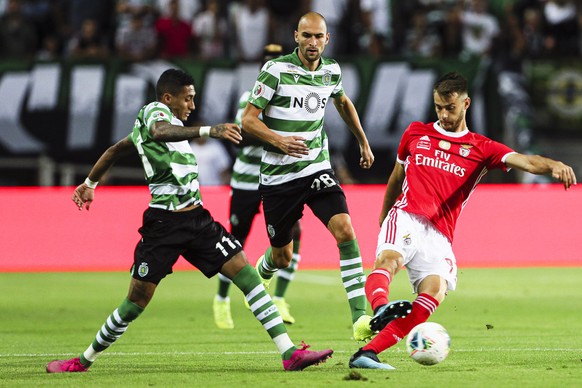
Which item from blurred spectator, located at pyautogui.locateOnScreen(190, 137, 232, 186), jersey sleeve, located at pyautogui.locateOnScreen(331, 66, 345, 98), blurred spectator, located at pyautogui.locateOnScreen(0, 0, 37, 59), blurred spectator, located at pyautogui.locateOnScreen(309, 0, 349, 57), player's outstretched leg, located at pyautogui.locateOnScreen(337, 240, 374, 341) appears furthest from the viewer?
blurred spectator, located at pyautogui.locateOnScreen(0, 0, 37, 59)

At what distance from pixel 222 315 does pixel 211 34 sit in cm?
954

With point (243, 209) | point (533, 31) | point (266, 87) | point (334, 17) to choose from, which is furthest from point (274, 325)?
point (533, 31)

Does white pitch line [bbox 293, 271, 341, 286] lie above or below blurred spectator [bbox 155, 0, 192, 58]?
below

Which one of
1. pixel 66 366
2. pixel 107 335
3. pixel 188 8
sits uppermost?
pixel 188 8

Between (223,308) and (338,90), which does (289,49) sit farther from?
(338,90)

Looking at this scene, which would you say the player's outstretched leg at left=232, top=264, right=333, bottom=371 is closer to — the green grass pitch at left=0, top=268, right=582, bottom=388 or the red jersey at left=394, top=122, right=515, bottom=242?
the green grass pitch at left=0, top=268, right=582, bottom=388

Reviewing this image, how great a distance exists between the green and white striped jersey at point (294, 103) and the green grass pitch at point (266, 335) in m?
1.51

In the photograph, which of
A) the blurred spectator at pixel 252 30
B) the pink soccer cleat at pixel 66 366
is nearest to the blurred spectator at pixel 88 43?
the blurred spectator at pixel 252 30

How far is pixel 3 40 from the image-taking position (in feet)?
66.3

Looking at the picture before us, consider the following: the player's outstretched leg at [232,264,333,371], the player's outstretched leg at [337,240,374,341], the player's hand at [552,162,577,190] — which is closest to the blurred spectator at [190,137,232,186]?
the player's outstretched leg at [337,240,374,341]

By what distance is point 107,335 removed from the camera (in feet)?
25.3

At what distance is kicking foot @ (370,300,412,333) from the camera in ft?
22.9

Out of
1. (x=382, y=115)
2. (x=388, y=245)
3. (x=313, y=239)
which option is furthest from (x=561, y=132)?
(x=388, y=245)

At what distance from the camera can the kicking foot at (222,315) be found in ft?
36.3
